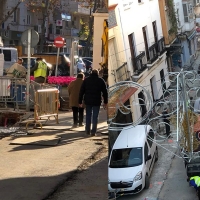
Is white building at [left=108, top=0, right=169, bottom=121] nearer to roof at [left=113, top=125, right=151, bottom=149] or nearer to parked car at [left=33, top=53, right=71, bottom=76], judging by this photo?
roof at [left=113, top=125, right=151, bottom=149]

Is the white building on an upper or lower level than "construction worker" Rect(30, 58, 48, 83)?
lower

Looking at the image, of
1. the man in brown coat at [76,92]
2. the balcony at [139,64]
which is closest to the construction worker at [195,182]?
the balcony at [139,64]

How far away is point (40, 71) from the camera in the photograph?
1.82m

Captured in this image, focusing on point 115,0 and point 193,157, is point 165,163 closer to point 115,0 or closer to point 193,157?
point 193,157

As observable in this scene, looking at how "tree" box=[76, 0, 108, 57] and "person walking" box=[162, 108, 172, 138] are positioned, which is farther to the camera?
"tree" box=[76, 0, 108, 57]

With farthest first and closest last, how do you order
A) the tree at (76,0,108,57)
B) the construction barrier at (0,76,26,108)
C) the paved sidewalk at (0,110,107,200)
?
1. the paved sidewalk at (0,110,107,200)
2. the construction barrier at (0,76,26,108)
3. the tree at (76,0,108,57)

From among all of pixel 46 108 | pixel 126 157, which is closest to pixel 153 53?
pixel 126 157

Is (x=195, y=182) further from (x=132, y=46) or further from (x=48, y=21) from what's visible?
(x=48, y=21)

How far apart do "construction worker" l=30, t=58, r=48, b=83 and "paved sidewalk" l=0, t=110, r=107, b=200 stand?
1.01 ft

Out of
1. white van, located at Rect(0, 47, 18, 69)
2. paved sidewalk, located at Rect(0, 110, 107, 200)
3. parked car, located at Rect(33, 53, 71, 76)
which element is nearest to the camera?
parked car, located at Rect(33, 53, 71, 76)

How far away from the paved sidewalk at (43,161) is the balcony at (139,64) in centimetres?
76

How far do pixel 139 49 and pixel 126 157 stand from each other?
0.25m

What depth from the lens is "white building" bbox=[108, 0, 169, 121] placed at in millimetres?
1075

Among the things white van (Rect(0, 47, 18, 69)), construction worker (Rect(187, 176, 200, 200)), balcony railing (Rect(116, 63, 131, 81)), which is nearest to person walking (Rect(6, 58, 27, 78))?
white van (Rect(0, 47, 18, 69))
